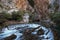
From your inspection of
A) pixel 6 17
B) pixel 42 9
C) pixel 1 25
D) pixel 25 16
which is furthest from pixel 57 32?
pixel 42 9

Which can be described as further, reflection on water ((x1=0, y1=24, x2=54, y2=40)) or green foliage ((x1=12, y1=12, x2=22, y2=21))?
green foliage ((x1=12, y1=12, x2=22, y2=21))

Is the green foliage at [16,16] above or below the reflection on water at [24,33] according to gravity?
above

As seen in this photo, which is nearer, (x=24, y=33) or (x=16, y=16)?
(x=24, y=33)

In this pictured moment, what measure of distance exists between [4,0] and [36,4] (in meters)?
7.13

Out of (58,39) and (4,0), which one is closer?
(58,39)

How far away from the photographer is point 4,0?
16.9 metres

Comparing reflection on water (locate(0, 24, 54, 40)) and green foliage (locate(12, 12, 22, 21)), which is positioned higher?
green foliage (locate(12, 12, 22, 21))

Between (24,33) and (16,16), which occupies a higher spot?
(16,16)

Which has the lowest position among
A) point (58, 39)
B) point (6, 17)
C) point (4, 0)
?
point (58, 39)

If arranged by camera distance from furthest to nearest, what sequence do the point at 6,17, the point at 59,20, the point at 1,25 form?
the point at 6,17 < the point at 1,25 < the point at 59,20

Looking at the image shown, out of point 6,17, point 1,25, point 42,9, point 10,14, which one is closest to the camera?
point 1,25

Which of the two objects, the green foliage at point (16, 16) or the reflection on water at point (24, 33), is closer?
the reflection on water at point (24, 33)

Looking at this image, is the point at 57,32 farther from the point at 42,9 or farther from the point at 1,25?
the point at 42,9

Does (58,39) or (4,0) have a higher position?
(4,0)
